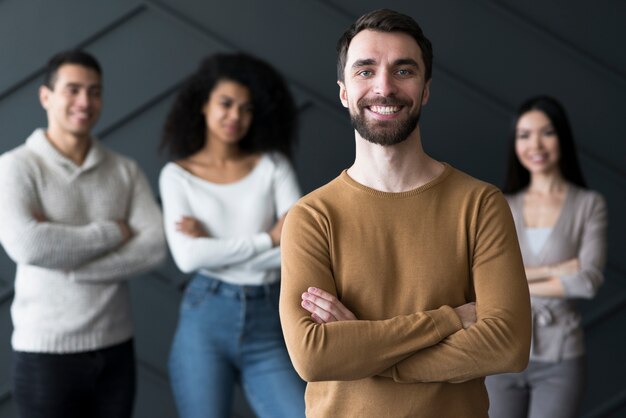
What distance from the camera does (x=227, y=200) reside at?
8.12 ft

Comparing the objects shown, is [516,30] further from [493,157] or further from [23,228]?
[23,228]

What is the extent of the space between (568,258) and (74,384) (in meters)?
1.49

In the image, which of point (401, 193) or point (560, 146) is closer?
point (401, 193)

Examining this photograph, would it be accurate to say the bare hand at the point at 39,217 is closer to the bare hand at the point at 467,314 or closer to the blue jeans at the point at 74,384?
the blue jeans at the point at 74,384

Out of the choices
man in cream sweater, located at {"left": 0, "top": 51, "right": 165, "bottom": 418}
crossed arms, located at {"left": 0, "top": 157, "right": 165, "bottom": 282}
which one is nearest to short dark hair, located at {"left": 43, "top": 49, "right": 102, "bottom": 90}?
man in cream sweater, located at {"left": 0, "top": 51, "right": 165, "bottom": 418}

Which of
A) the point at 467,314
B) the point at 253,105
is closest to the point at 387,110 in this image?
the point at 467,314

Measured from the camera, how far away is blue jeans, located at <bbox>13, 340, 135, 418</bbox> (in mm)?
2291

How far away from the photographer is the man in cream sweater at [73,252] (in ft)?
7.56

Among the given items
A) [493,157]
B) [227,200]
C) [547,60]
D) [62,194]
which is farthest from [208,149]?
[547,60]

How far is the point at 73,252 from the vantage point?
7.61ft

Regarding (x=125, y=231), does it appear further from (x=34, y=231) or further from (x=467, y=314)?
(x=467, y=314)

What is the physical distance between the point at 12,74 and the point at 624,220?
2357 mm

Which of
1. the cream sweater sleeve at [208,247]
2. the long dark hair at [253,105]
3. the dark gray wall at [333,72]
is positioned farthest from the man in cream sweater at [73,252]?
the dark gray wall at [333,72]

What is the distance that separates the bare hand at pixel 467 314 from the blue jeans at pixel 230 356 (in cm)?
99
